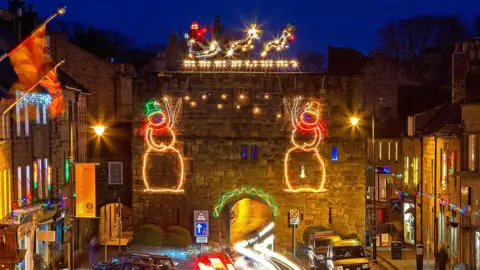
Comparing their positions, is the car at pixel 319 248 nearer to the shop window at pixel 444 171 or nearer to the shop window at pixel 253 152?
the shop window at pixel 444 171

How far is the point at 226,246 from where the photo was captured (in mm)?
44812

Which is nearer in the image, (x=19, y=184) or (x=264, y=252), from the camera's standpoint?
(x=19, y=184)

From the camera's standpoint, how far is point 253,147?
148 ft

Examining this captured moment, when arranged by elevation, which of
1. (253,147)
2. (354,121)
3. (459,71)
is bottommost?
(253,147)

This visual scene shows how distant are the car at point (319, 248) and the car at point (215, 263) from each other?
13.9 ft

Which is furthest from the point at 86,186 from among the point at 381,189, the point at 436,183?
the point at 381,189

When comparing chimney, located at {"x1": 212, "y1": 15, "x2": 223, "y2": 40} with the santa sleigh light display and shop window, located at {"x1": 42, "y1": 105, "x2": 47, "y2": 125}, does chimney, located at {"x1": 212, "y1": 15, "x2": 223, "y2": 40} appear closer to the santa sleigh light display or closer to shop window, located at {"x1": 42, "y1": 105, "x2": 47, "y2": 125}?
the santa sleigh light display

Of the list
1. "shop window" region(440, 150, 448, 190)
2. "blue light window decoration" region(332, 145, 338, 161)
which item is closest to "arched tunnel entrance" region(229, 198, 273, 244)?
"blue light window decoration" region(332, 145, 338, 161)

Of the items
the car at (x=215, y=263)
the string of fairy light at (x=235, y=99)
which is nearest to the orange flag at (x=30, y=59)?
the car at (x=215, y=263)

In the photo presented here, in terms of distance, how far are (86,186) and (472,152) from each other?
17.1 metres

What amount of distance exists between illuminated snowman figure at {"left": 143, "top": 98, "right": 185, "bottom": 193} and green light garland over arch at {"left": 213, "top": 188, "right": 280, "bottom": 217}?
88.5 inches

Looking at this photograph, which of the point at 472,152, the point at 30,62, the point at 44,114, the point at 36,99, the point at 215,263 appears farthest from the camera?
the point at 44,114

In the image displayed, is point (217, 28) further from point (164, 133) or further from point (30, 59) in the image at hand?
point (30, 59)

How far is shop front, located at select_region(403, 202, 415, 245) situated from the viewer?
49.6 metres
